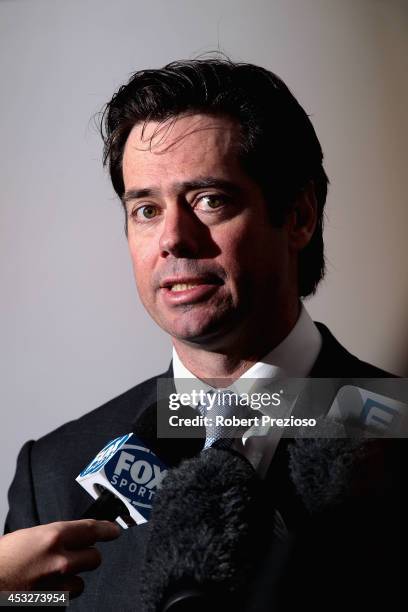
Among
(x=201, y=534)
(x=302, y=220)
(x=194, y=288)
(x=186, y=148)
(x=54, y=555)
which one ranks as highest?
(x=186, y=148)

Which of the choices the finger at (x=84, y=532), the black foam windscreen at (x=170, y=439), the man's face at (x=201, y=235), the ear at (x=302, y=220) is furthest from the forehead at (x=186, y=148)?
the finger at (x=84, y=532)

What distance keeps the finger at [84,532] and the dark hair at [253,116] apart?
23.6 inches

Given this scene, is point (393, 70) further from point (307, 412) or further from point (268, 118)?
point (307, 412)

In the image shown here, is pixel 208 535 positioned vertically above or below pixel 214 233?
below

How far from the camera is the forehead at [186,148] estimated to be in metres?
1.13

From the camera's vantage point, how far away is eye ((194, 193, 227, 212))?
1.12 metres

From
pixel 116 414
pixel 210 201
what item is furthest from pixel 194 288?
pixel 116 414

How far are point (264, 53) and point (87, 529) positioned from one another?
1.05m

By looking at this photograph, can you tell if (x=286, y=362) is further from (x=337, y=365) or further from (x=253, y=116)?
(x=253, y=116)

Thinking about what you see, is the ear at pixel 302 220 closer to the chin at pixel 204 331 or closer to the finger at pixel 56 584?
the chin at pixel 204 331

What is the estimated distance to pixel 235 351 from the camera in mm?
1191

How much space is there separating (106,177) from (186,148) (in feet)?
1.55

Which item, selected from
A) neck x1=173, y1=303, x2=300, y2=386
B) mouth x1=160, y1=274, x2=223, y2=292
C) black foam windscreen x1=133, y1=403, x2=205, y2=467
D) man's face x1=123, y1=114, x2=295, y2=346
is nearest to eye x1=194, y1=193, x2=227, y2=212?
man's face x1=123, y1=114, x2=295, y2=346

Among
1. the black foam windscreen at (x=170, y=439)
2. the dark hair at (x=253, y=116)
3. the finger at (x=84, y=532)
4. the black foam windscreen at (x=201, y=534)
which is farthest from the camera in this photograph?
the dark hair at (x=253, y=116)
